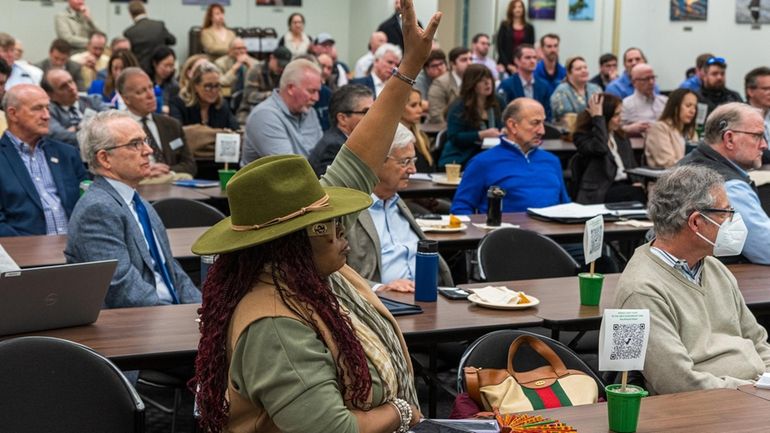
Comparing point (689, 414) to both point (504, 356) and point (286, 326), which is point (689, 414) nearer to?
Answer: point (504, 356)

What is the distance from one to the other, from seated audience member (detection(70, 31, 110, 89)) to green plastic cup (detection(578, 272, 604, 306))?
890cm

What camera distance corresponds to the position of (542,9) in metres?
14.7

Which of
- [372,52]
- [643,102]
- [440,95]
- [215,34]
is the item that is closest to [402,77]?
[440,95]

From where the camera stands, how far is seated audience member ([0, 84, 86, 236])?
5105 millimetres

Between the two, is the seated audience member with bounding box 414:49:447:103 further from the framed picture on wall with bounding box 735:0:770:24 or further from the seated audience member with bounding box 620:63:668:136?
the framed picture on wall with bounding box 735:0:770:24

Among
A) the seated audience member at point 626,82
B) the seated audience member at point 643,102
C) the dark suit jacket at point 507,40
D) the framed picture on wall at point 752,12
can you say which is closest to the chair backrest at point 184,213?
the seated audience member at point 643,102

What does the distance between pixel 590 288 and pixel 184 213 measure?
2.27 meters

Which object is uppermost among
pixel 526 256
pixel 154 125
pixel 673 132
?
pixel 154 125

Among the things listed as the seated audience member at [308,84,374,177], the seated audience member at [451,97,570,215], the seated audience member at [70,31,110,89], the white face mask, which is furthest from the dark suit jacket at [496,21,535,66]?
the white face mask

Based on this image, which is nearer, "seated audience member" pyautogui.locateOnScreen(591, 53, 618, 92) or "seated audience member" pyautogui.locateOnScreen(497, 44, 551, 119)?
"seated audience member" pyautogui.locateOnScreen(497, 44, 551, 119)

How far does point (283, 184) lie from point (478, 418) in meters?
0.82

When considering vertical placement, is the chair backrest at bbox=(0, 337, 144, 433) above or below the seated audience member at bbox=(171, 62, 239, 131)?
below

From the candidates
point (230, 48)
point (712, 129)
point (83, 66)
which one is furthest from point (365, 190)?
point (230, 48)

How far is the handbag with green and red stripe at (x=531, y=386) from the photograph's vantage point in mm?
2711
